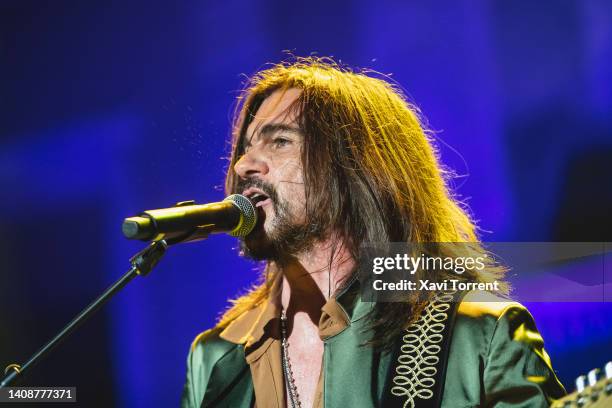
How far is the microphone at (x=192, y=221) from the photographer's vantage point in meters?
1.37

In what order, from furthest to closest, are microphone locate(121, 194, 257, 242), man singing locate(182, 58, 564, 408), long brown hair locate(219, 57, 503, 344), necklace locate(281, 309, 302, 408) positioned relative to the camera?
long brown hair locate(219, 57, 503, 344) → necklace locate(281, 309, 302, 408) → man singing locate(182, 58, 564, 408) → microphone locate(121, 194, 257, 242)

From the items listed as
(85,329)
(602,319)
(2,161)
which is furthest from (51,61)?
(602,319)

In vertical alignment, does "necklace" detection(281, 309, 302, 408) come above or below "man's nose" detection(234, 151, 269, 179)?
below

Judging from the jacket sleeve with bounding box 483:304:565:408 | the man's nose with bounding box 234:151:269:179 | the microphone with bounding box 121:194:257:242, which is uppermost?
the man's nose with bounding box 234:151:269:179

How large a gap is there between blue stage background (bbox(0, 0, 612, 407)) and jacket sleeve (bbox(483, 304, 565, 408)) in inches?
13.8

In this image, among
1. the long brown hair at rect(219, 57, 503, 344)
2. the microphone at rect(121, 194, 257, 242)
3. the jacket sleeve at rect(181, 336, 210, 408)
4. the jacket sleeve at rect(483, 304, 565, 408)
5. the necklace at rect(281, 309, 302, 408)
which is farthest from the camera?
the jacket sleeve at rect(181, 336, 210, 408)

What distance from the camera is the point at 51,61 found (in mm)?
2797

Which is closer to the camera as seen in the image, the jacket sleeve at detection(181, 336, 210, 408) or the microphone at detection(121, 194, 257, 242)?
the microphone at detection(121, 194, 257, 242)

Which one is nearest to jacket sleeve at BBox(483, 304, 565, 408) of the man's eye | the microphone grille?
the microphone grille

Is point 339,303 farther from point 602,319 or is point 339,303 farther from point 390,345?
point 602,319

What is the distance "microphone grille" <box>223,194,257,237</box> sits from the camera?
173 cm

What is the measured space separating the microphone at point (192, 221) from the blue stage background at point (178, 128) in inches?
31.1

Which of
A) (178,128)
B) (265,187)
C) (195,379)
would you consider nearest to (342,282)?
(265,187)

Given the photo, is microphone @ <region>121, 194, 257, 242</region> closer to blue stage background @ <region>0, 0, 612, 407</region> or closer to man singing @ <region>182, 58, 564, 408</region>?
man singing @ <region>182, 58, 564, 408</region>
